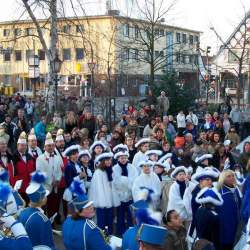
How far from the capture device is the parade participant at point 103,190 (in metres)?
9.83

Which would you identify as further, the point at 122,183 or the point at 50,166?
the point at 50,166

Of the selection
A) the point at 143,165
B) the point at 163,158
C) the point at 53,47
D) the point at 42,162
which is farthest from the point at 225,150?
the point at 53,47

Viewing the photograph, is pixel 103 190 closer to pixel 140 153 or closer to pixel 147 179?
pixel 147 179

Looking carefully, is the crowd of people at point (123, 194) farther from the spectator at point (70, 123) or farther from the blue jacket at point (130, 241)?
the spectator at point (70, 123)

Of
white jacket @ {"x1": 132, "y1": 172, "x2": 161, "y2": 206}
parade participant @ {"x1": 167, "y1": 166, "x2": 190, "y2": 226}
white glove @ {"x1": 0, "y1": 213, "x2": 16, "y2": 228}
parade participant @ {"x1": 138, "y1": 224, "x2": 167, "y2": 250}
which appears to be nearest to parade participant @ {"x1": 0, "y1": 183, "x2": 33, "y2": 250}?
white glove @ {"x1": 0, "y1": 213, "x2": 16, "y2": 228}

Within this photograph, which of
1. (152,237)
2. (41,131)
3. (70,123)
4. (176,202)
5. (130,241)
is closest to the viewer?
(152,237)

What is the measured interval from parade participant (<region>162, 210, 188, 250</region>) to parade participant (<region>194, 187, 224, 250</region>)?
0.86 m

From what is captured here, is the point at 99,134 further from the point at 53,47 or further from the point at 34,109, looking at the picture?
the point at 34,109

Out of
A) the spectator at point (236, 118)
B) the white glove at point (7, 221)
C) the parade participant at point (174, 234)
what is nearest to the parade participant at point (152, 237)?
the parade participant at point (174, 234)

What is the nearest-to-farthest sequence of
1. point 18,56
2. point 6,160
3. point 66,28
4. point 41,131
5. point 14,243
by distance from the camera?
point 14,243 → point 6,160 → point 41,131 → point 66,28 → point 18,56

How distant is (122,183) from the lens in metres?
9.96

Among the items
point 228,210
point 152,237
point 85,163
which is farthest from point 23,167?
point 152,237

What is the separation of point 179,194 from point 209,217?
1956 mm

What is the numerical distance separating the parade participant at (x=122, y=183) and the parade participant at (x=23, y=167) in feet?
5.49
